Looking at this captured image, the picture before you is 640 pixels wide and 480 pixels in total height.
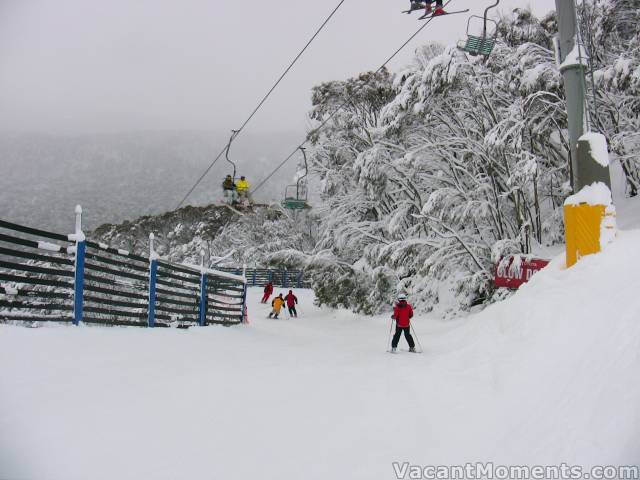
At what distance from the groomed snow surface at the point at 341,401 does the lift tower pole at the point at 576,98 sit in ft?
3.72

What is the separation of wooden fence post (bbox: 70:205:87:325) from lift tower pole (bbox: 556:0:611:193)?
7.93 m

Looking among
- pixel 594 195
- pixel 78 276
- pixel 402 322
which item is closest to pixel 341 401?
pixel 78 276

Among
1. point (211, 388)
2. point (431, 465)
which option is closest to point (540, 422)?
point (431, 465)

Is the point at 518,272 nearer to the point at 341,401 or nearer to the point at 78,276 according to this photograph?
the point at 341,401

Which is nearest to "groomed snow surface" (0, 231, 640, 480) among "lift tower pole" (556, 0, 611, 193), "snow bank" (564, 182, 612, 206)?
"snow bank" (564, 182, 612, 206)

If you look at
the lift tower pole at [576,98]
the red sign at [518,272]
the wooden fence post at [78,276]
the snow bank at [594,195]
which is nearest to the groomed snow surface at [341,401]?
the wooden fence post at [78,276]

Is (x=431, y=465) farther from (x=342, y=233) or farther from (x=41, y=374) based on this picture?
(x=342, y=233)

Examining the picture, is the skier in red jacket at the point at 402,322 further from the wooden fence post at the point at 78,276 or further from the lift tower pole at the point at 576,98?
the wooden fence post at the point at 78,276

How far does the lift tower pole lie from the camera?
7.64 metres

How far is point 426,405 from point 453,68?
40.1 feet

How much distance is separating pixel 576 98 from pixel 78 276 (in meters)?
8.56

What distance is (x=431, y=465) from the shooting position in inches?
165

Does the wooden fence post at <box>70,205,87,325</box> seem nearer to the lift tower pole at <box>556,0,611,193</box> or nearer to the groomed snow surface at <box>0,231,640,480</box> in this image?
the groomed snow surface at <box>0,231,640,480</box>

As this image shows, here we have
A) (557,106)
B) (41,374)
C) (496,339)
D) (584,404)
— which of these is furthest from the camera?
(557,106)
